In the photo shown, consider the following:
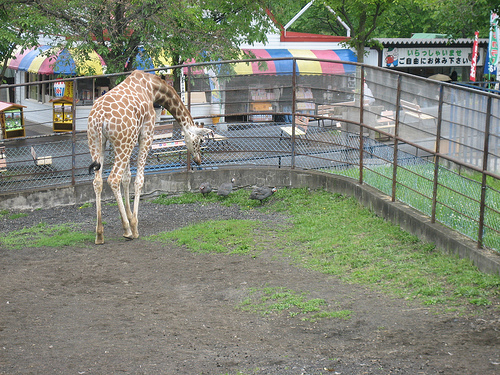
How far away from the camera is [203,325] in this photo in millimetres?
6016

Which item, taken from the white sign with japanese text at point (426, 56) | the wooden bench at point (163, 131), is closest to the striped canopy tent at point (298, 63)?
the white sign with japanese text at point (426, 56)

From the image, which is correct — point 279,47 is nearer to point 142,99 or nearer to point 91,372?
point 142,99

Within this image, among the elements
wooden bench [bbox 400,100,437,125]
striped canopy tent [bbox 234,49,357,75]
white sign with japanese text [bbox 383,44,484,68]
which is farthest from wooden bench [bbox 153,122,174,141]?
white sign with japanese text [bbox 383,44,484,68]

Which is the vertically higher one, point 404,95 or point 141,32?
point 141,32

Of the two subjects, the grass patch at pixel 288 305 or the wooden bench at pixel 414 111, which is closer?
the grass patch at pixel 288 305

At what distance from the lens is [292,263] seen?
783 cm

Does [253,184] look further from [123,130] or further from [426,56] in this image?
[426,56]

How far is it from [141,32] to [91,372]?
29.1ft

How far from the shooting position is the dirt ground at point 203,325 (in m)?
5.12

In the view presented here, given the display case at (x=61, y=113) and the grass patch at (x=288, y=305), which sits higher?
the display case at (x=61, y=113)

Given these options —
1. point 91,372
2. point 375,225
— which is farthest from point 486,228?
point 91,372

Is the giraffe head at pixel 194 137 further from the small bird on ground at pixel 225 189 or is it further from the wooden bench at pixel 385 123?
the wooden bench at pixel 385 123

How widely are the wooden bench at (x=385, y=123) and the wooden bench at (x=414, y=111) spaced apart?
410mm

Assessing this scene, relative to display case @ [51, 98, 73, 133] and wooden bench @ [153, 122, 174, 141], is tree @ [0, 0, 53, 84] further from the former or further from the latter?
display case @ [51, 98, 73, 133]
